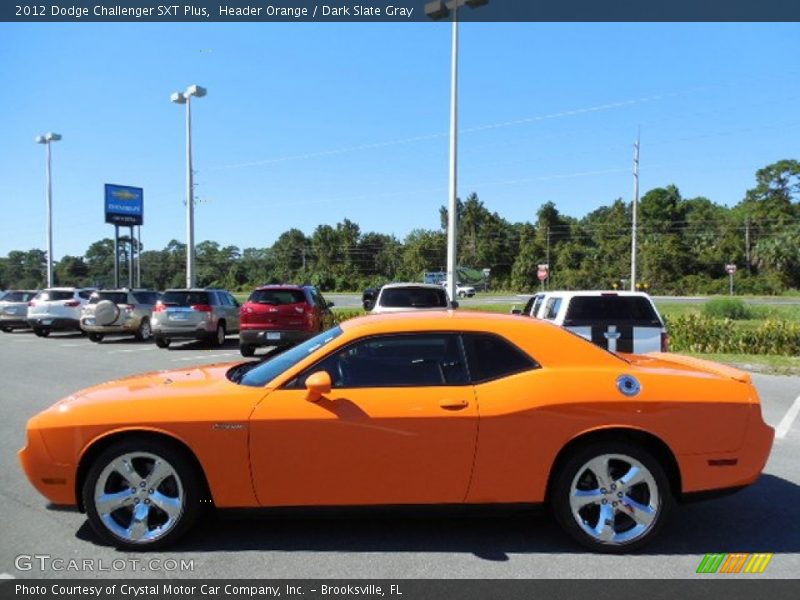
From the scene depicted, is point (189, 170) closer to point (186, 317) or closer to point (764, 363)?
point (186, 317)

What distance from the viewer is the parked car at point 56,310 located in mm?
22016

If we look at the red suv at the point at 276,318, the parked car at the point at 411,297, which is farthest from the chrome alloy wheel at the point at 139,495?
the red suv at the point at 276,318

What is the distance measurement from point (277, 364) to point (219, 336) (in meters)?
14.4

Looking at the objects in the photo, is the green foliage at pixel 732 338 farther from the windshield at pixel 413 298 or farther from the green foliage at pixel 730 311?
the green foliage at pixel 730 311

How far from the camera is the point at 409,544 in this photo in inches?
163

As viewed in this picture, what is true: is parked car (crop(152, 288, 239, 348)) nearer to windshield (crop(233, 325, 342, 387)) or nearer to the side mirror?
windshield (crop(233, 325, 342, 387))

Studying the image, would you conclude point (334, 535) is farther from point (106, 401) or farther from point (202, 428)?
point (106, 401)

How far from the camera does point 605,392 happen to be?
4082mm

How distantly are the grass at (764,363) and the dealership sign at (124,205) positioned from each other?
3303 centimetres

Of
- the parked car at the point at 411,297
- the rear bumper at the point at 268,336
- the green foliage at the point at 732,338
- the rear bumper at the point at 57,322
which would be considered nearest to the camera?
the parked car at the point at 411,297

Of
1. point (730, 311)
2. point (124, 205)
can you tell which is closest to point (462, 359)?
point (730, 311)

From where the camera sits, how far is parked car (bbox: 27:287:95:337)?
22.0 m

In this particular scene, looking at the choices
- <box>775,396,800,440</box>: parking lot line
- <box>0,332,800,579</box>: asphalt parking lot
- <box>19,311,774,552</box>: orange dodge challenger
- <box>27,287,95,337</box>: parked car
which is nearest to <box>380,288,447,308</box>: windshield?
<box>775,396,800,440</box>: parking lot line
